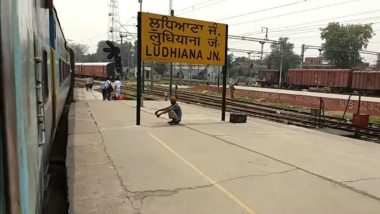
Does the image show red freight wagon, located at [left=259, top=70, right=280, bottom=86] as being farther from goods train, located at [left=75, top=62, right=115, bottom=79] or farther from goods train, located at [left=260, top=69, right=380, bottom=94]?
goods train, located at [left=75, top=62, right=115, bottom=79]

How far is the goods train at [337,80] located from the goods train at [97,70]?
24353 mm

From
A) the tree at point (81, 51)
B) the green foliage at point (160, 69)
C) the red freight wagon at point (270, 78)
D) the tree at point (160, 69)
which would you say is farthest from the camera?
the tree at point (81, 51)

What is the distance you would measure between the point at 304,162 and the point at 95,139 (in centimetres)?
509

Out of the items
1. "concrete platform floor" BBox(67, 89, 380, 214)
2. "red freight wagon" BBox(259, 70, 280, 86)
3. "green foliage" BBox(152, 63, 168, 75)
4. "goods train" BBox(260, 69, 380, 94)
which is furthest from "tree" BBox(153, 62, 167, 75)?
"concrete platform floor" BBox(67, 89, 380, 214)

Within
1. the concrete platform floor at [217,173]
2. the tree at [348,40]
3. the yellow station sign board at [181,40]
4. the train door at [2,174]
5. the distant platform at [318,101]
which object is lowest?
the distant platform at [318,101]

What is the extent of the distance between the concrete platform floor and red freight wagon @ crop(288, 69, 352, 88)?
39692 mm

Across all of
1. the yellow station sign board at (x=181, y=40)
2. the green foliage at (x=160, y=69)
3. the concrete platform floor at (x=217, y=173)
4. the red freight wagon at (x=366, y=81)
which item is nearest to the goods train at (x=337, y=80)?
the red freight wagon at (x=366, y=81)

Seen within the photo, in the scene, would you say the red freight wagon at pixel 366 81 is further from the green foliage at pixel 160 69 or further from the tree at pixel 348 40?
the green foliage at pixel 160 69

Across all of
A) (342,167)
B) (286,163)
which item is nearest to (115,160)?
(286,163)

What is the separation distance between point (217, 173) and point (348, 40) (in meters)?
93.9

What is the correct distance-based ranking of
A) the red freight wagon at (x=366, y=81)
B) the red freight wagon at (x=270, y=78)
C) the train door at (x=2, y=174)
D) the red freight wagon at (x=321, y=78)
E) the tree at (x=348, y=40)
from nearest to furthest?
the train door at (x=2, y=174), the red freight wagon at (x=366, y=81), the red freight wagon at (x=321, y=78), the red freight wagon at (x=270, y=78), the tree at (x=348, y=40)

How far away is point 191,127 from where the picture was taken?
13461 millimetres

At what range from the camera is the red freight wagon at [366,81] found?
1762 inches

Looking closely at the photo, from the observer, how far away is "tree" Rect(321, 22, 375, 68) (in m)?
93.1
